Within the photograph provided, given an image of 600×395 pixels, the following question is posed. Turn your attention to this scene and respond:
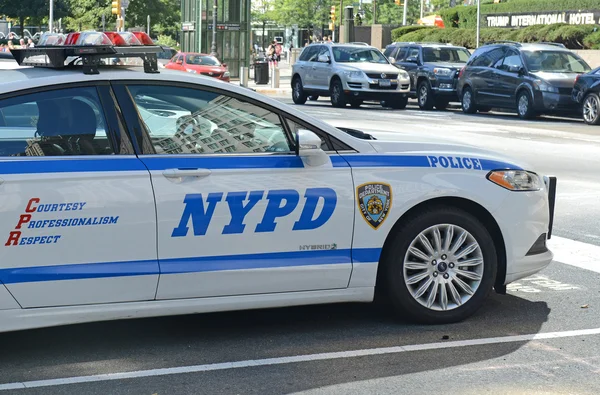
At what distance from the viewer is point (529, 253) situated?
6.44m

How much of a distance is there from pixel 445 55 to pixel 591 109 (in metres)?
9.05

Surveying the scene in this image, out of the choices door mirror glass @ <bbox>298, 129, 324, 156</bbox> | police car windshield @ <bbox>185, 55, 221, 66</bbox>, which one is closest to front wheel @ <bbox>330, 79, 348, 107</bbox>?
police car windshield @ <bbox>185, 55, 221, 66</bbox>

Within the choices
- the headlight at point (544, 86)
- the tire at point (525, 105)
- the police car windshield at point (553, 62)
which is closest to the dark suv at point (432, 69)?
the tire at point (525, 105)

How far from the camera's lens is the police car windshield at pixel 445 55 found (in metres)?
32.6

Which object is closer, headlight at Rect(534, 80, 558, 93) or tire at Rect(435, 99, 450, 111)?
headlight at Rect(534, 80, 558, 93)

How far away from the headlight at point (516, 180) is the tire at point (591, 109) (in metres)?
18.4

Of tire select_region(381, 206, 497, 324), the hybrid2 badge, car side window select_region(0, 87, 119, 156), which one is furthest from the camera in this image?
tire select_region(381, 206, 497, 324)

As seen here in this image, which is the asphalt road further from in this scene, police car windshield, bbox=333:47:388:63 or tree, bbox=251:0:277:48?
tree, bbox=251:0:277:48

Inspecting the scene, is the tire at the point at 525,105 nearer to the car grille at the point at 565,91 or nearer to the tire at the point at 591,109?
the car grille at the point at 565,91

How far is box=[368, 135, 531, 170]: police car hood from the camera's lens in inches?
244

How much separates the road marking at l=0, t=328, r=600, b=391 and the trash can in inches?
1530

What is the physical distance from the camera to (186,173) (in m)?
5.59

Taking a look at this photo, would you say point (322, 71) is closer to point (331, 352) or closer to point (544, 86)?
point (544, 86)

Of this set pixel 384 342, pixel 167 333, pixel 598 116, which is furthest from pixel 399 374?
pixel 598 116
